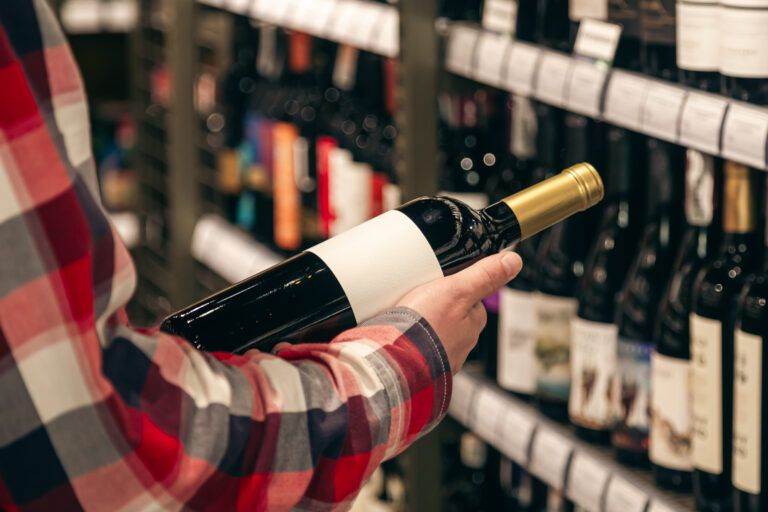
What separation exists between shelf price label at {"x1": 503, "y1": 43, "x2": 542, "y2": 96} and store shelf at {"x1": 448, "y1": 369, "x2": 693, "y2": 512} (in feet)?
1.57

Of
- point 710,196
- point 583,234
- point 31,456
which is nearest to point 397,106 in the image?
point 583,234

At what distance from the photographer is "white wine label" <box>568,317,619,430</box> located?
1.70 meters

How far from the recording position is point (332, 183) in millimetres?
2457

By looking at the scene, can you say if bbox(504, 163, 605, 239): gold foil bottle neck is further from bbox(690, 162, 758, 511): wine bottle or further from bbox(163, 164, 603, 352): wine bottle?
bbox(690, 162, 758, 511): wine bottle

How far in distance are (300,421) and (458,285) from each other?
21cm

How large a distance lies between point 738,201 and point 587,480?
1.39 ft

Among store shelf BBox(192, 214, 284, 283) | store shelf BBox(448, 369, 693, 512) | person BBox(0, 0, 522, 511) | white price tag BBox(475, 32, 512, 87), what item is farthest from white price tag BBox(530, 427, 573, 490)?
store shelf BBox(192, 214, 284, 283)

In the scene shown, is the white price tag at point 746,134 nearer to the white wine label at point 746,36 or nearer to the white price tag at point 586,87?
the white wine label at point 746,36

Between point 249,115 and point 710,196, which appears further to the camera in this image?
point 249,115

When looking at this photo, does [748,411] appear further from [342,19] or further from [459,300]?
[342,19]

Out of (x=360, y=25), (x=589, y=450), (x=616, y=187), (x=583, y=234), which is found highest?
(x=360, y=25)

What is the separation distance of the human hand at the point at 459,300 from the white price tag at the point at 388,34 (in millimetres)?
972

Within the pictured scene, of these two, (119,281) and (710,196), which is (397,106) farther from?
(119,281)

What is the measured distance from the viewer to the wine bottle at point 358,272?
3.76 feet
